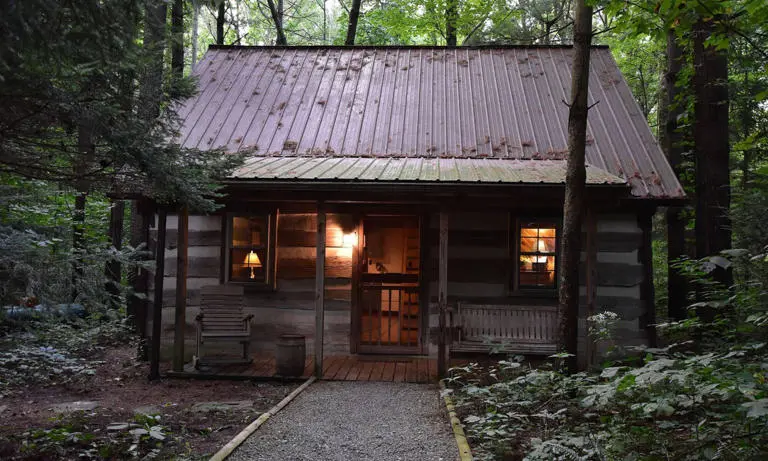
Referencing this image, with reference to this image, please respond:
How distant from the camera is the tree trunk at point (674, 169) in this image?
10062 millimetres

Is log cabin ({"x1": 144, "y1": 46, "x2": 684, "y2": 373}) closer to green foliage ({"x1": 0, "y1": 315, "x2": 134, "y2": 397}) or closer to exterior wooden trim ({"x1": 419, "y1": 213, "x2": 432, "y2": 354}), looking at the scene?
exterior wooden trim ({"x1": 419, "y1": 213, "x2": 432, "y2": 354})

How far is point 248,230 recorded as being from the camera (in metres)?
8.77

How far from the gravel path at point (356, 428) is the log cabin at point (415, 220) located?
1146 millimetres

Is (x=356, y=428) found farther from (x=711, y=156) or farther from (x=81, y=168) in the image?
(x=711, y=156)

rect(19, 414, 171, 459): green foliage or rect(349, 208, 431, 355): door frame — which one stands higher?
rect(349, 208, 431, 355): door frame

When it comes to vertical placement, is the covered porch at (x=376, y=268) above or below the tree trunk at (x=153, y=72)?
below

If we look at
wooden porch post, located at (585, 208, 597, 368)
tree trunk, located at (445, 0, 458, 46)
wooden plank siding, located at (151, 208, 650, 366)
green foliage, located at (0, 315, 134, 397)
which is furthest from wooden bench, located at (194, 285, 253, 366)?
tree trunk, located at (445, 0, 458, 46)

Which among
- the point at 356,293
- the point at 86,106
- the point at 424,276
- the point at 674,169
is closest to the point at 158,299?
the point at 356,293

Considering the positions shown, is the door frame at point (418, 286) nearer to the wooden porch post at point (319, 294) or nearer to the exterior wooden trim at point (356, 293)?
the exterior wooden trim at point (356, 293)

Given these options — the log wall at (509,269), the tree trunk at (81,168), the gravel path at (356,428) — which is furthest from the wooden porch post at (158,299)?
the log wall at (509,269)

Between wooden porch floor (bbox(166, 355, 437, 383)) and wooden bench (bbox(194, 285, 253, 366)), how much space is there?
0.87 ft

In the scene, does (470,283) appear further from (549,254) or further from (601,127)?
(601,127)

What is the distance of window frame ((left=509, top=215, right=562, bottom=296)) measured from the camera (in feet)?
27.1

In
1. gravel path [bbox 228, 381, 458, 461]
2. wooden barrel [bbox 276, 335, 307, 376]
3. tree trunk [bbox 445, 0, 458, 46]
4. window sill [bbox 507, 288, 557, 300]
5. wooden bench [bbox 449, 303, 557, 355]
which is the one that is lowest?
gravel path [bbox 228, 381, 458, 461]
